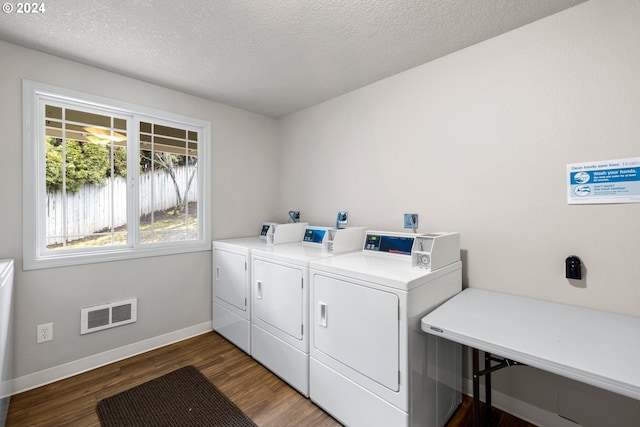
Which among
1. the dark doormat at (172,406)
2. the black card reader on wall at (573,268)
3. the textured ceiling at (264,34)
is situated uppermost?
the textured ceiling at (264,34)

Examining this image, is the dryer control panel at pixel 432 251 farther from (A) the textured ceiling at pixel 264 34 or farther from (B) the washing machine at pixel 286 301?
(A) the textured ceiling at pixel 264 34

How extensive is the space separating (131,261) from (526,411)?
10.4 ft

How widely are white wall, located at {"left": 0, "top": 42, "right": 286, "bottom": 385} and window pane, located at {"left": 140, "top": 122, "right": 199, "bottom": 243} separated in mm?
215

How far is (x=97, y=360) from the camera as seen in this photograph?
2324 millimetres

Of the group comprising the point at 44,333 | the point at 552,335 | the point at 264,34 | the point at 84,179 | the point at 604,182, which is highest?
the point at 264,34

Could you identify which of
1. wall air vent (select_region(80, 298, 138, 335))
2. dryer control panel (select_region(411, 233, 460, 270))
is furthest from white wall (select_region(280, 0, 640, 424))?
wall air vent (select_region(80, 298, 138, 335))

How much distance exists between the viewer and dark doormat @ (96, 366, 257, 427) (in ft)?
5.72

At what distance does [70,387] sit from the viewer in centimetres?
207

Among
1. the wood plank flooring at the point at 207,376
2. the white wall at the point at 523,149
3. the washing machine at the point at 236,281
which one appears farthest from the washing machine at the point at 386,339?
the washing machine at the point at 236,281

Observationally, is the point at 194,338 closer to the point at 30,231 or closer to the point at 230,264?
the point at 230,264

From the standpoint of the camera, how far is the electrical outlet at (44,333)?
6.81ft
